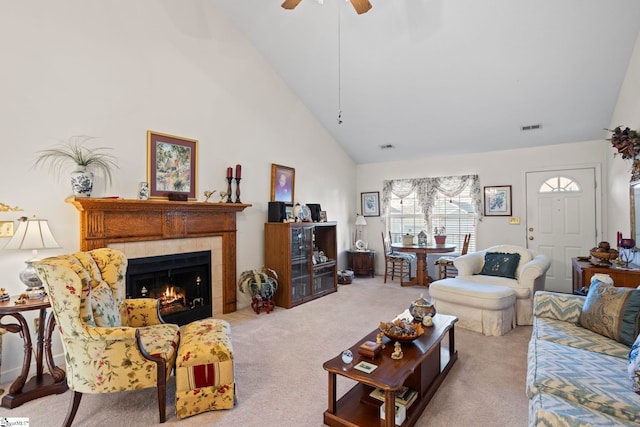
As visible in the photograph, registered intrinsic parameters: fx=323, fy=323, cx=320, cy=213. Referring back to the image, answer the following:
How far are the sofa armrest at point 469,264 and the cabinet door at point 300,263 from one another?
214cm

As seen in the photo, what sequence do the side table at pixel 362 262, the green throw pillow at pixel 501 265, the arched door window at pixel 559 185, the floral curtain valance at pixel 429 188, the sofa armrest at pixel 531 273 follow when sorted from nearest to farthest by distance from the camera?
the sofa armrest at pixel 531 273 → the green throw pillow at pixel 501 265 → the arched door window at pixel 559 185 → the floral curtain valance at pixel 429 188 → the side table at pixel 362 262

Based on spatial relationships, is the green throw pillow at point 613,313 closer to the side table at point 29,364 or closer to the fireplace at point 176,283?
the fireplace at point 176,283

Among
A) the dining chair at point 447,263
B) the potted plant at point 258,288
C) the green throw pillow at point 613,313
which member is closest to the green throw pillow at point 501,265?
the dining chair at point 447,263

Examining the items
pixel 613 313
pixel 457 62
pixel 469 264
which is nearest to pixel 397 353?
pixel 613 313

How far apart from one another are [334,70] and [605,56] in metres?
3.23

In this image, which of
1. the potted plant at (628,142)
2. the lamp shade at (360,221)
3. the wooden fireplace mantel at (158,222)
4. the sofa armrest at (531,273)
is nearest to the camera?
the wooden fireplace mantel at (158,222)

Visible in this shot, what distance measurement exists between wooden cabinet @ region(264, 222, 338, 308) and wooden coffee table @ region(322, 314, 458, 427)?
2.31 meters

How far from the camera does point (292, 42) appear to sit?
4.46m

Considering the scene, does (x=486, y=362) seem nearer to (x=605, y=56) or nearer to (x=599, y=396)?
(x=599, y=396)

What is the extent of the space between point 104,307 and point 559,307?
3.46 m

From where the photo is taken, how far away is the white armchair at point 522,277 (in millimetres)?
3797

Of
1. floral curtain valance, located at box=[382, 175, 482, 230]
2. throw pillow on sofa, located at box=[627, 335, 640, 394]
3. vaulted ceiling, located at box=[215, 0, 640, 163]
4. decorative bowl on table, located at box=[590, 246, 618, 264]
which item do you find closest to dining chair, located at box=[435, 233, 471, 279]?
floral curtain valance, located at box=[382, 175, 482, 230]

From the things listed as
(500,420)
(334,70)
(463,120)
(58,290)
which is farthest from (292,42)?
(500,420)

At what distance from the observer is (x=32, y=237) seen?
246 centimetres
